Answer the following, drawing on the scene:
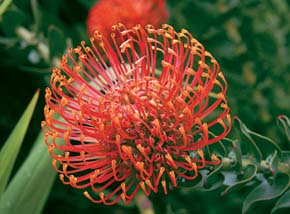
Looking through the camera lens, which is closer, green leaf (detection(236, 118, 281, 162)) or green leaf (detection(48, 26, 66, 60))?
green leaf (detection(236, 118, 281, 162))

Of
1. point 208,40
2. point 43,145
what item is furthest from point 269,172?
point 208,40

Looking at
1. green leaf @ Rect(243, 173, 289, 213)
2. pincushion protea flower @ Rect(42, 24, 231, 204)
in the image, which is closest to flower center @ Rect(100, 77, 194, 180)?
pincushion protea flower @ Rect(42, 24, 231, 204)

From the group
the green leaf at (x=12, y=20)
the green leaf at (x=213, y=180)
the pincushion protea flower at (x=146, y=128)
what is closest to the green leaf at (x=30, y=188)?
the pincushion protea flower at (x=146, y=128)

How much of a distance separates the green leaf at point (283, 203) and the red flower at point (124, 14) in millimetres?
544

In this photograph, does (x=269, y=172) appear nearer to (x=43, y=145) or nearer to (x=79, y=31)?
(x=43, y=145)

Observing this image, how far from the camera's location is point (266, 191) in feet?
3.13

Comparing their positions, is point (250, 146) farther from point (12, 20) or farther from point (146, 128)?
point (12, 20)

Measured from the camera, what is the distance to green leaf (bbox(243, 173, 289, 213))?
94 cm

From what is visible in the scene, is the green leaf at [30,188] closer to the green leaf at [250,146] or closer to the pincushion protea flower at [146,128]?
the pincushion protea flower at [146,128]

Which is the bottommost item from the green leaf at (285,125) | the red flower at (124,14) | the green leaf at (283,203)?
the green leaf at (283,203)

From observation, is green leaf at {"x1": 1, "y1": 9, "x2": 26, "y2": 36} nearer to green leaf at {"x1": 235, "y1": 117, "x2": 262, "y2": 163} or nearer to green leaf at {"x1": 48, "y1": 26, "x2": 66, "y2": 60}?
green leaf at {"x1": 48, "y1": 26, "x2": 66, "y2": 60}

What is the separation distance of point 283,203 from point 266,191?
0.13ft

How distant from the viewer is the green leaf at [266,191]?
37.0 inches

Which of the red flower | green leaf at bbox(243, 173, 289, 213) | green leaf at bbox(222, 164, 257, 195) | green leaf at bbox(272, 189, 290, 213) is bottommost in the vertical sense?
green leaf at bbox(272, 189, 290, 213)
